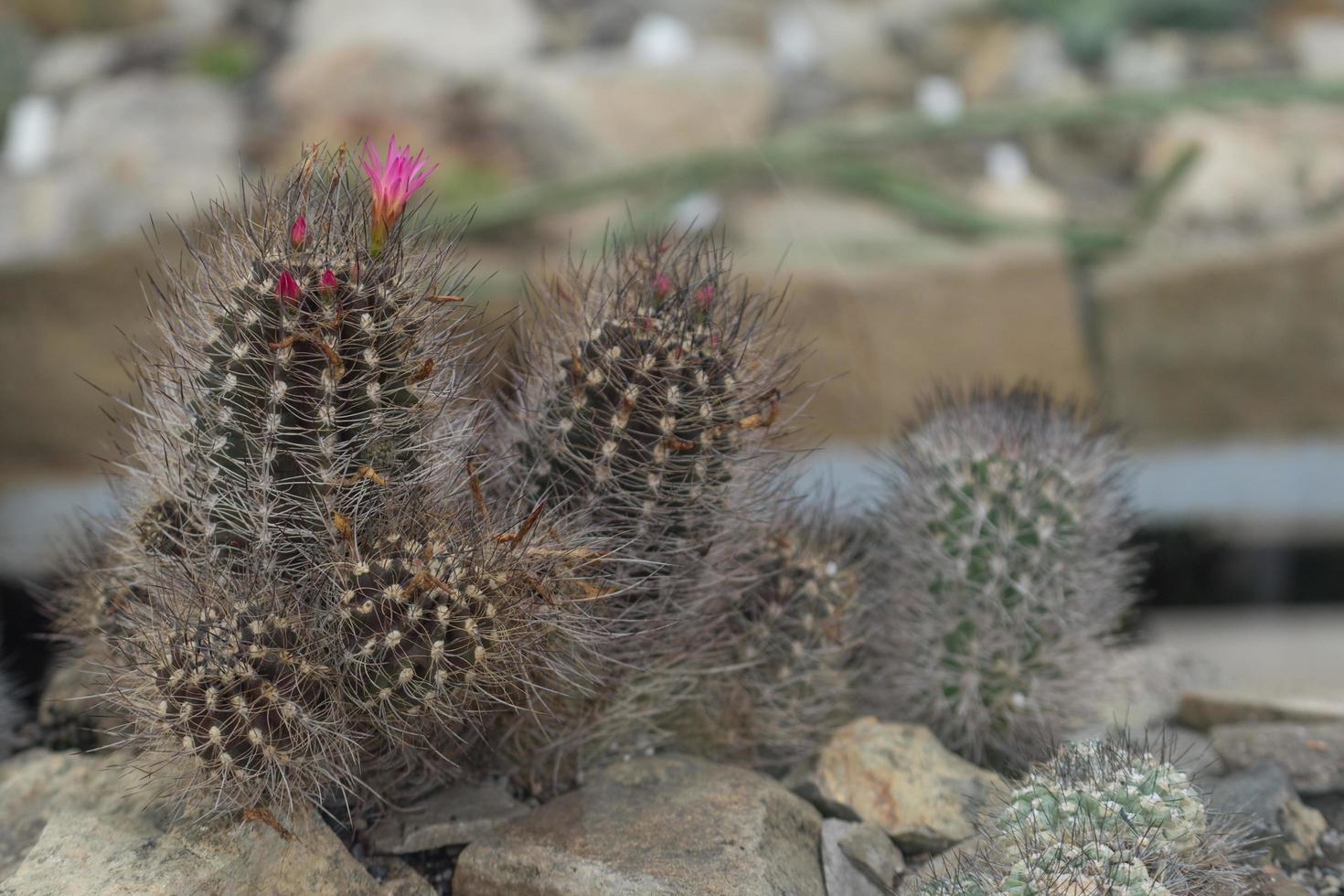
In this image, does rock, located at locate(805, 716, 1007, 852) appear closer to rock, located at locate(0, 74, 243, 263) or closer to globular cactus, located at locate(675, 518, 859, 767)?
globular cactus, located at locate(675, 518, 859, 767)

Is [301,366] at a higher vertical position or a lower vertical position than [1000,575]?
higher

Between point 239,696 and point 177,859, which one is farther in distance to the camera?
point 177,859

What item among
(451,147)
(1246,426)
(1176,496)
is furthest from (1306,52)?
(451,147)

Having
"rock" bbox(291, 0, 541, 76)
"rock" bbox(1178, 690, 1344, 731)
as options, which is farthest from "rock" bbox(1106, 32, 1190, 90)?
"rock" bbox(1178, 690, 1344, 731)

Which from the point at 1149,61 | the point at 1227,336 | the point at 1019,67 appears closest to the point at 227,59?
the point at 1019,67

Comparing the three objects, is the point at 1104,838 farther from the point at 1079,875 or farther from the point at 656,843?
the point at 656,843
